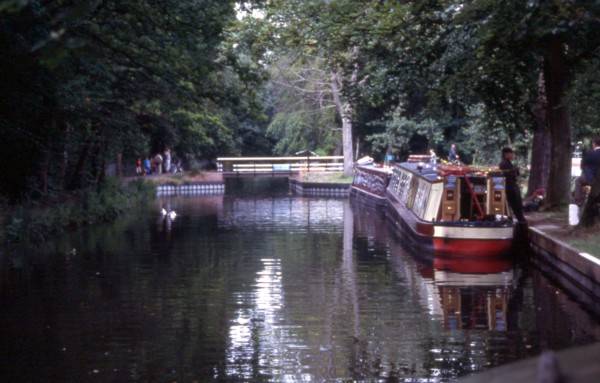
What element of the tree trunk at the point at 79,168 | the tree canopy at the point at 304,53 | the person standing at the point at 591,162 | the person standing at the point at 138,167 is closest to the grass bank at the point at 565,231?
the person standing at the point at 591,162

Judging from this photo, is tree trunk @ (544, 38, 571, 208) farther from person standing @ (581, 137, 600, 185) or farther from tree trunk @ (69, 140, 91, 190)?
tree trunk @ (69, 140, 91, 190)

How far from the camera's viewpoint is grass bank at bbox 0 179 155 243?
20.6 meters

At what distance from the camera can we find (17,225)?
2034cm

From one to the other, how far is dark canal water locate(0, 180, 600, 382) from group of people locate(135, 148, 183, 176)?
95.8ft

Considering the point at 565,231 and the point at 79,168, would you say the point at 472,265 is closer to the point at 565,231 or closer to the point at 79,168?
the point at 565,231

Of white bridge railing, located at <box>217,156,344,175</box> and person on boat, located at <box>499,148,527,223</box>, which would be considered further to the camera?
white bridge railing, located at <box>217,156,344,175</box>

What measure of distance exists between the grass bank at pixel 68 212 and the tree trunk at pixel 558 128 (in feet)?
37.7

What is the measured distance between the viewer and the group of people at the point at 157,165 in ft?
167

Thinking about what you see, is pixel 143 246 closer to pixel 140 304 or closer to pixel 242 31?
pixel 140 304

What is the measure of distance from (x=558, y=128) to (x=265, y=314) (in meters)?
11.3

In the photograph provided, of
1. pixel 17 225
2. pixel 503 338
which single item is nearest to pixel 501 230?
pixel 503 338

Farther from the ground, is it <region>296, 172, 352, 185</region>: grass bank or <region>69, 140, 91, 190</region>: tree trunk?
<region>69, 140, 91, 190</region>: tree trunk

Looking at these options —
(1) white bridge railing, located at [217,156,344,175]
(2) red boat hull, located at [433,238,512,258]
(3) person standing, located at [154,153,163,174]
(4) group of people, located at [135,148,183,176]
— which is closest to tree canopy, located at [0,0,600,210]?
(2) red boat hull, located at [433,238,512,258]

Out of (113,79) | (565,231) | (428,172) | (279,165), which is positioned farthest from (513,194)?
(279,165)
